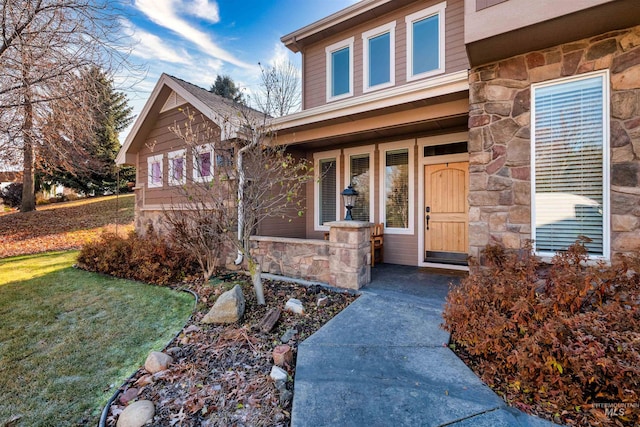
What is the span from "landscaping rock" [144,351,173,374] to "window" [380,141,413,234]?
449 cm

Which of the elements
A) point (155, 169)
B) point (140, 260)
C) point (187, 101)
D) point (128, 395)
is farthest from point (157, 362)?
point (155, 169)

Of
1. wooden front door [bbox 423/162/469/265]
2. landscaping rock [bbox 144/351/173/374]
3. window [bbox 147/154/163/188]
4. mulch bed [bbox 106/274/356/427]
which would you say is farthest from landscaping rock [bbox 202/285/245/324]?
window [bbox 147/154/163/188]

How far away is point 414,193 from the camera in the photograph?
578 centimetres

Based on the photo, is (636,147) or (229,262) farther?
(229,262)

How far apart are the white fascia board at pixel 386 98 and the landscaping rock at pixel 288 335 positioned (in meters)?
3.22

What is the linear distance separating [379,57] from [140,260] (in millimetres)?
6401

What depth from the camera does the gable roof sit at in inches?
207

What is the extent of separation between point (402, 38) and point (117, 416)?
7093 millimetres

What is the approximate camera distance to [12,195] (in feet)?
52.7

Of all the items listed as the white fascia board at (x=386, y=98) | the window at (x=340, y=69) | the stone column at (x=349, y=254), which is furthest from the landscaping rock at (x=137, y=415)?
the window at (x=340, y=69)

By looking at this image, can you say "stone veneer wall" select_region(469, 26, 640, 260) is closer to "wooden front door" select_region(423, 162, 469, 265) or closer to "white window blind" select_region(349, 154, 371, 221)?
"wooden front door" select_region(423, 162, 469, 265)

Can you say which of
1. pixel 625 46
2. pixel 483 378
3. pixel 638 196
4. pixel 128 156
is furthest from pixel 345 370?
pixel 128 156

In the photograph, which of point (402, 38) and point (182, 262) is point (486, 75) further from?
point (182, 262)

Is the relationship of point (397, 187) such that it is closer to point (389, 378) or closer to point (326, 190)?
point (326, 190)
